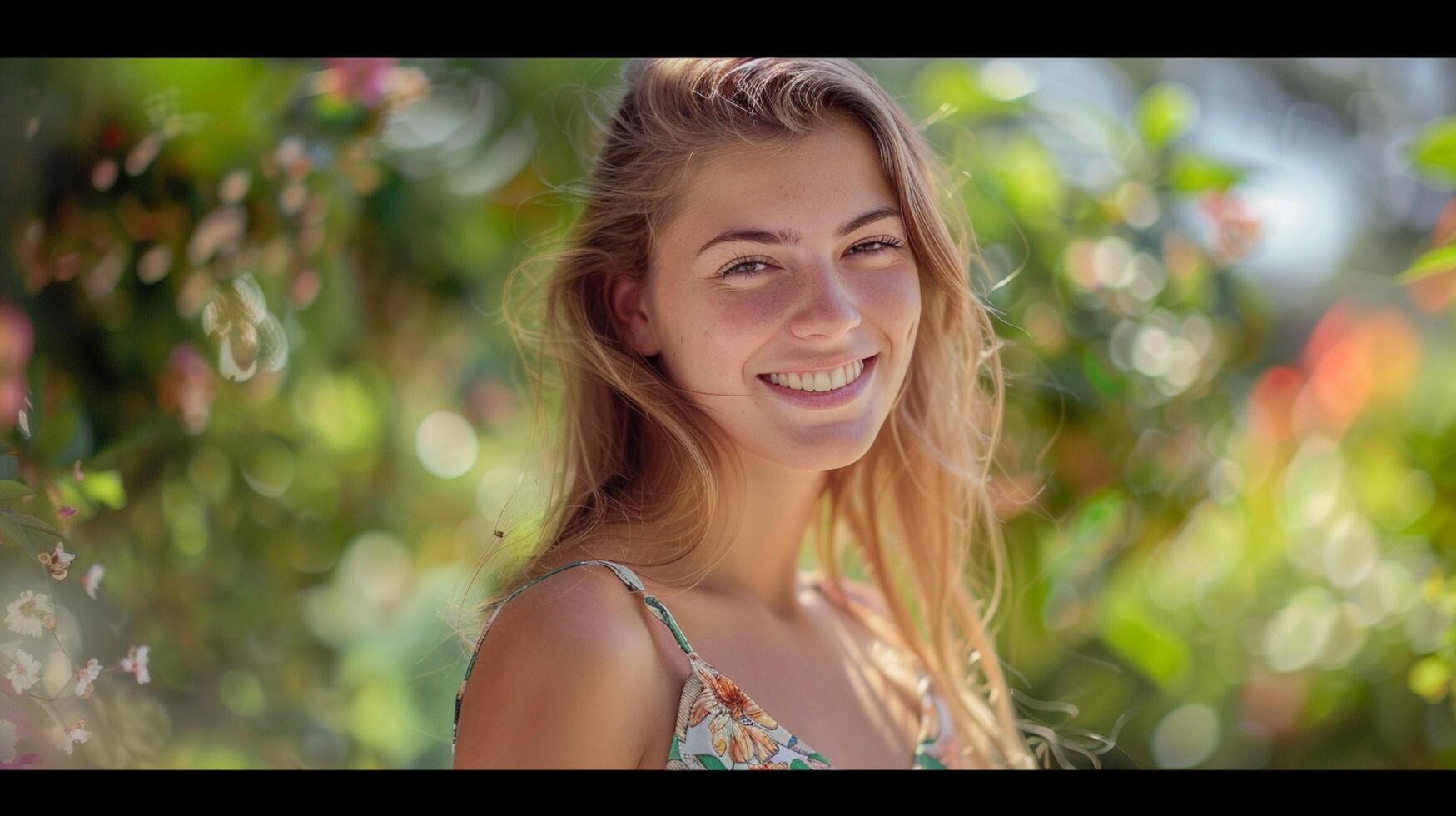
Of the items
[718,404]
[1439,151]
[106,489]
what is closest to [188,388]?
[106,489]

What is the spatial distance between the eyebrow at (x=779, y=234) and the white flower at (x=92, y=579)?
0.76 meters

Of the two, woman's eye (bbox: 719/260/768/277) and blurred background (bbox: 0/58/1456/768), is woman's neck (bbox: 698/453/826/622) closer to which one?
woman's eye (bbox: 719/260/768/277)

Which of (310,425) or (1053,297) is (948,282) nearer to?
(1053,297)

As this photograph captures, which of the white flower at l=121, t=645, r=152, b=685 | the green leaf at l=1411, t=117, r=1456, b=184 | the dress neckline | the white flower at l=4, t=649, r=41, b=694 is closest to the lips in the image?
the dress neckline

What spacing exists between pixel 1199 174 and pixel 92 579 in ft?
4.95

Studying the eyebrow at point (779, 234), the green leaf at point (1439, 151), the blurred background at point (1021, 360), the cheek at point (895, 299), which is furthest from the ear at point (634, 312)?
the green leaf at point (1439, 151)

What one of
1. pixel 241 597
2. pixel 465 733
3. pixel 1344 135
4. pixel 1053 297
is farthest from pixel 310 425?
pixel 1344 135

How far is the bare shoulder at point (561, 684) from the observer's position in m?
0.91

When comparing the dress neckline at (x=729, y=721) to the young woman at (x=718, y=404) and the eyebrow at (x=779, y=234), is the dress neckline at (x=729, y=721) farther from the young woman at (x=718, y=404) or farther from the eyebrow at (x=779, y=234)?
the eyebrow at (x=779, y=234)

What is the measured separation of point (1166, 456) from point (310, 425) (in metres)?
1.33

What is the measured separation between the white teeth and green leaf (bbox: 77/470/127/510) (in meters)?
0.79

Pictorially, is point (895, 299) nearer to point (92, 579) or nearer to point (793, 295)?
point (793, 295)

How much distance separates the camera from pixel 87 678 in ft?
3.96

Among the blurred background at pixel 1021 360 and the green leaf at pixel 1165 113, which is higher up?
the green leaf at pixel 1165 113
